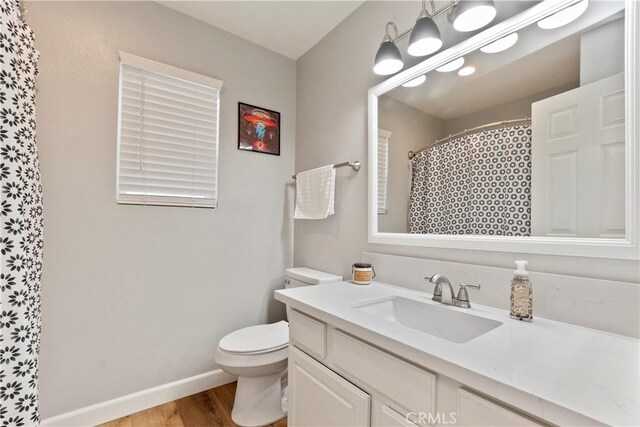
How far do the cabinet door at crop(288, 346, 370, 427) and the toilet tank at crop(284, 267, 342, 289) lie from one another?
53 centimetres

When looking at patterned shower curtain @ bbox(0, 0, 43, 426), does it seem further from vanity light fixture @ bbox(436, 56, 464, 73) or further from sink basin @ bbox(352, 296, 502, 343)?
vanity light fixture @ bbox(436, 56, 464, 73)

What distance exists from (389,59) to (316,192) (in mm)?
890

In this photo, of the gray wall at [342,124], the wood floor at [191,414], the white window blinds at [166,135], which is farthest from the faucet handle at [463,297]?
the white window blinds at [166,135]

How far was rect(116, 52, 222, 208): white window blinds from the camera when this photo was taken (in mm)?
1598

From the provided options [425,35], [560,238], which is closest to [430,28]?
[425,35]

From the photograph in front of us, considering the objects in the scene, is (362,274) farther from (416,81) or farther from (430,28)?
(430,28)

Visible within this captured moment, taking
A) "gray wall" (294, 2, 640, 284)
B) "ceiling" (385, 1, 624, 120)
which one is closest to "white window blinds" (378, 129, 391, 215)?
"gray wall" (294, 2, 640, 284)

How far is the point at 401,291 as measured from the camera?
1.29 meters

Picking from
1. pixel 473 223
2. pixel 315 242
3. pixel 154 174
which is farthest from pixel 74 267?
pixel 473 223

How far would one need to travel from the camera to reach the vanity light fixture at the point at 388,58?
1.35 meters

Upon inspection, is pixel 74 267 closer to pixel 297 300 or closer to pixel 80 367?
pixel 80 367

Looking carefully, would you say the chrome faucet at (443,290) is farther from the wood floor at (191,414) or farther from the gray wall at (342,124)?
the wood floor at (191,414)

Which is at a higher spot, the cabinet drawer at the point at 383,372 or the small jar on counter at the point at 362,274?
the small jar on counter at the point at 362,274

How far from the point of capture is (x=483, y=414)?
0.59 meters
